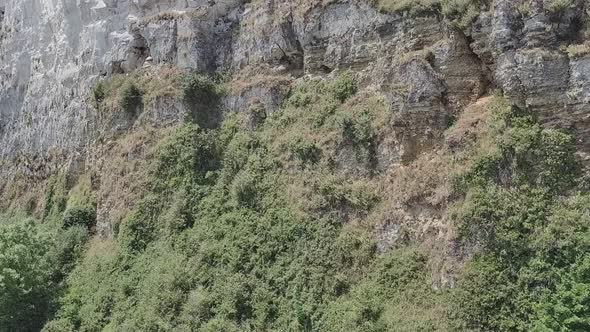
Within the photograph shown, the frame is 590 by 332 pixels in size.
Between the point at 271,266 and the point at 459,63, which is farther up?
the point at 459,63

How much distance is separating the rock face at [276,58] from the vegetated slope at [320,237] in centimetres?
91

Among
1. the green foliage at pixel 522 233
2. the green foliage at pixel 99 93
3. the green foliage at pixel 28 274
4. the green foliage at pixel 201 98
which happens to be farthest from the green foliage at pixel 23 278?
the green foliage at pixel 522 233

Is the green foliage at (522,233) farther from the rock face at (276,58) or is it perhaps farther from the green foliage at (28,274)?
the green foliage at (28,274)

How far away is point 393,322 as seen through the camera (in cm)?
1892

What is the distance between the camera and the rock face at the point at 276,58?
1853 centimetres

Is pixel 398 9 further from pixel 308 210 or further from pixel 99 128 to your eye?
pixel 99 128

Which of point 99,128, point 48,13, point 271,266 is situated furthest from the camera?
point 48,13

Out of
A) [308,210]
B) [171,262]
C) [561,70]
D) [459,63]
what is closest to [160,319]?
[171,262]

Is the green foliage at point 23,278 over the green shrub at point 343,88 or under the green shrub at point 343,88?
under

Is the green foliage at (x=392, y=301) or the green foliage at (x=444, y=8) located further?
the green foliage at (x=444, y=8)

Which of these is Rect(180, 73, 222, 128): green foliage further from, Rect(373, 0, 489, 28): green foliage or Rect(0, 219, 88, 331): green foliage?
Rect(0, 219, 88, 331): green foliage

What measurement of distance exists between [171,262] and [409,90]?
1209 cm

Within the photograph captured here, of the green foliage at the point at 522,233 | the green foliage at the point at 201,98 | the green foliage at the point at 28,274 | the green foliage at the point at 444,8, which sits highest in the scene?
the green foliage at the point at 444,8

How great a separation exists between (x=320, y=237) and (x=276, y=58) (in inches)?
388
